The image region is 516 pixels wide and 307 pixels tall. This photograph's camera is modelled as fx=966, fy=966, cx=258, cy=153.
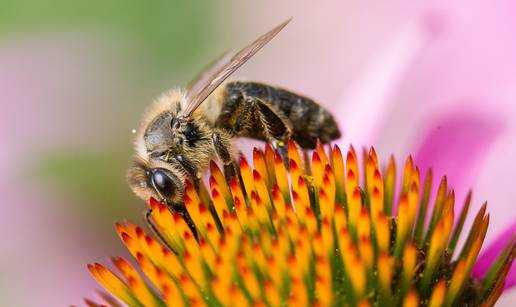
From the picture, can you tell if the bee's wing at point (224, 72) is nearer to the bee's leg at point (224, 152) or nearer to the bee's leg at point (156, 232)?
the bee's leg at point (224, 152)

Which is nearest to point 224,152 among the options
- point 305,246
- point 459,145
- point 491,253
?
point 305,246

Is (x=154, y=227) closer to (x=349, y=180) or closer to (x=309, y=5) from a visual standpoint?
(x=349, y=180)

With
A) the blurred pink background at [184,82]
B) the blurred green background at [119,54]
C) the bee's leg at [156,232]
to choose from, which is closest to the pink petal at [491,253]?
the blurred pink background at [184,82]

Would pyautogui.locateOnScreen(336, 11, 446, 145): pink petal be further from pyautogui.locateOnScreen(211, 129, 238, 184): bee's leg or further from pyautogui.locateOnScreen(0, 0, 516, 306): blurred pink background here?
pyautogui.locateOnScreen(211, 129, 238, 184): bee's leg

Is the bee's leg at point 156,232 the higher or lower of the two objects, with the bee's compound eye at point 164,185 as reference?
lower

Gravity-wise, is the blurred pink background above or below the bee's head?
above

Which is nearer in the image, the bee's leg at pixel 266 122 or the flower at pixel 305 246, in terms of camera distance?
the flower at pixel 305 246

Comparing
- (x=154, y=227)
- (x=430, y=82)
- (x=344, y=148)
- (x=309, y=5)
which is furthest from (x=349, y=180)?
(x=309, y=5)

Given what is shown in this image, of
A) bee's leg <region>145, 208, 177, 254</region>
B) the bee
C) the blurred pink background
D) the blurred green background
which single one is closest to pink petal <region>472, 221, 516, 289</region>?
the blurred pink background
